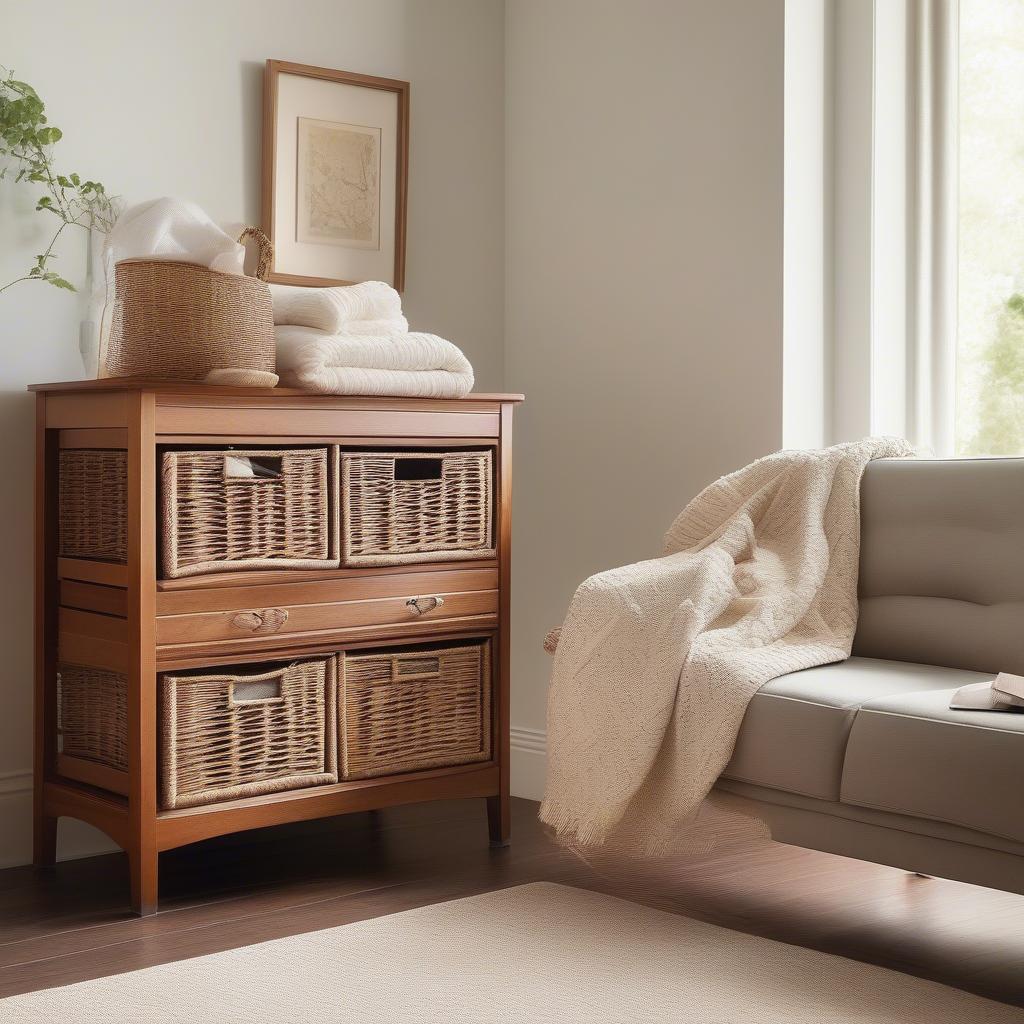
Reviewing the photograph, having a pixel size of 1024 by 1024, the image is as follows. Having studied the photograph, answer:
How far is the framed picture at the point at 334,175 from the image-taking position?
316 cm

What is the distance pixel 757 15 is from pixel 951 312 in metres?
0.80

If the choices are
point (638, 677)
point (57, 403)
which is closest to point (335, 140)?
point (57, 403)

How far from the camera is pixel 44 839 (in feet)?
9.10

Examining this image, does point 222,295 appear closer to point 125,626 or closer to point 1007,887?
point 125,626

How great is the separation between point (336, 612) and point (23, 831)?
825mm

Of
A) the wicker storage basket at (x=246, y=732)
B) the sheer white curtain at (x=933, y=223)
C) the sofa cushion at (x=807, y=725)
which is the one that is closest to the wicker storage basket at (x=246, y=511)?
the wicker storage basket at (x=246, y=732)

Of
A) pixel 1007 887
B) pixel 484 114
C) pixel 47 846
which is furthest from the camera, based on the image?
pixel 484 114

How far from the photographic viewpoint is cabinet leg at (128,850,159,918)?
2.46m

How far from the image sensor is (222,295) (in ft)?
8.43

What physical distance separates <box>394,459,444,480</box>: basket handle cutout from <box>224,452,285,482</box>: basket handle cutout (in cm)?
32

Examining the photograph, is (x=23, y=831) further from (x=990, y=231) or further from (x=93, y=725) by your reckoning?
(x=990, y=231)

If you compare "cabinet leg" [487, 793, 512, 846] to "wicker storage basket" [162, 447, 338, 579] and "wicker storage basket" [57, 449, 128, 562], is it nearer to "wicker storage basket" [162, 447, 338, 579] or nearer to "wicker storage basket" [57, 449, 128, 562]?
"wicker storage basket" [162, 447, 338, 579]

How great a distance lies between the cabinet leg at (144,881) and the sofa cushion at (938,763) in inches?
48.9

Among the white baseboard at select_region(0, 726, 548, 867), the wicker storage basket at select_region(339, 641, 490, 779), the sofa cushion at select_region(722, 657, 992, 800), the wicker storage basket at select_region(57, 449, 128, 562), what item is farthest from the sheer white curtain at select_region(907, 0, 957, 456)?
the white baseboard at select_region(0, 726, 548, 867)
